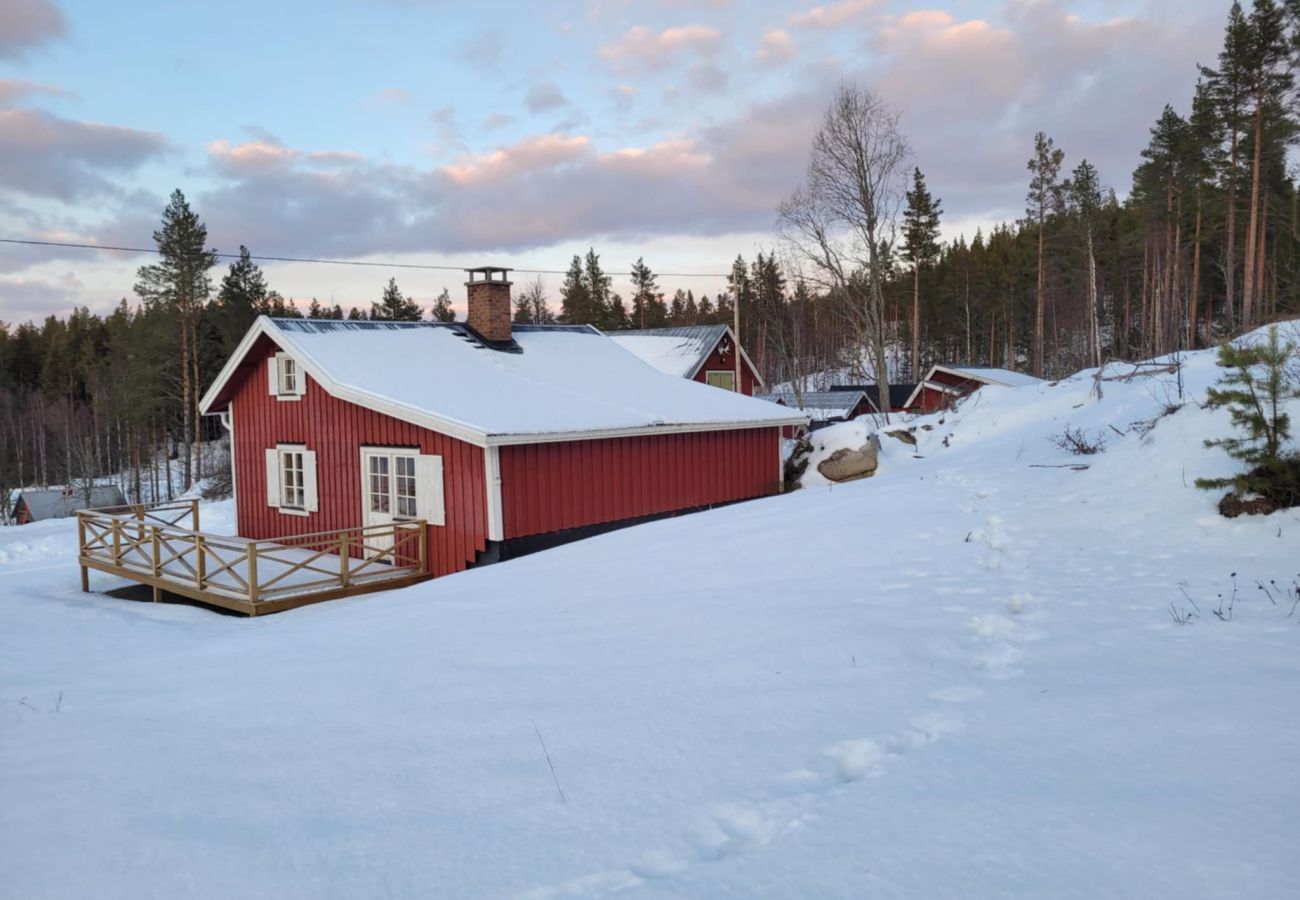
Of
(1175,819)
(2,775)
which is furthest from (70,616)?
(1175,819)

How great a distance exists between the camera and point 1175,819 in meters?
3.00

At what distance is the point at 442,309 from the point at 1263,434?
72.0 meters

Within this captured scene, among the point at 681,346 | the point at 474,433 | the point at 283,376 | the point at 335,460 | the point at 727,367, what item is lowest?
the point at 335,460

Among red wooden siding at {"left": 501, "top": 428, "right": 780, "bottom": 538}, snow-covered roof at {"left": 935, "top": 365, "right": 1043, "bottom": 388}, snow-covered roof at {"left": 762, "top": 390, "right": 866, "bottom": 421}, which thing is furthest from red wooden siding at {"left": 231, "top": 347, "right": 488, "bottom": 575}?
snow-covered roof at {"left": 935, "top": 365, "right": 1043, "bottom": 388}

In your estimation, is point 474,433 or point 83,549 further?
point 83,549

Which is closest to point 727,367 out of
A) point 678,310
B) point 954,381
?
point 954,381

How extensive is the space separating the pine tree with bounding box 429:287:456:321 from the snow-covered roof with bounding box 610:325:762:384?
36.4 meters

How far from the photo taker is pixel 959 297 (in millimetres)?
59750

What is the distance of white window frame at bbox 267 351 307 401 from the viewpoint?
51.2 feet

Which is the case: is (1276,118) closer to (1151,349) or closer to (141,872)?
(1151,349)

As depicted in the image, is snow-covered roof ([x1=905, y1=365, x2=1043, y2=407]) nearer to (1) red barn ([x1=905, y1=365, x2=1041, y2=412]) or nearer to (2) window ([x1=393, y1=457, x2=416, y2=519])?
(1) red barn ([x1=905, y1=365, x2=1041, y2=412])

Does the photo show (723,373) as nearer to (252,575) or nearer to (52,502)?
(252,575)

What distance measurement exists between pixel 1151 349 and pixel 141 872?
44178mm

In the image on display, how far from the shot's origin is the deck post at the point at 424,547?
1329 centimetres
